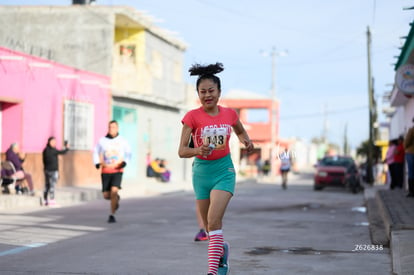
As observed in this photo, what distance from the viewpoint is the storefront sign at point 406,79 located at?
587 inches

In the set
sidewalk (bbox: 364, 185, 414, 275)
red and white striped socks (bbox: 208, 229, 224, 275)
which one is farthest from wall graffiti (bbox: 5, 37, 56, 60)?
red and white striped socks (bbox: 208, 229, 224, 275)

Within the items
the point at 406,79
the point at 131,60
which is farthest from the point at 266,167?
the point at 406,79

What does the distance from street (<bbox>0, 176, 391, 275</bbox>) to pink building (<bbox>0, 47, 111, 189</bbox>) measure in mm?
7638

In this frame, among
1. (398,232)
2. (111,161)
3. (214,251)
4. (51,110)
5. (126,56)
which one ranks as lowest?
(398,232)

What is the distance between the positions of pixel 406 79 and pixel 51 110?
13.8 m

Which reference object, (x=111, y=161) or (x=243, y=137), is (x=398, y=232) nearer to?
(x=243, y=137)

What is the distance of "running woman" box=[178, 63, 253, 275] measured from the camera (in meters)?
6.36

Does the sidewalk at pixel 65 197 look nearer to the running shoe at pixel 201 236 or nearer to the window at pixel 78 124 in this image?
the window at pixel 78 124

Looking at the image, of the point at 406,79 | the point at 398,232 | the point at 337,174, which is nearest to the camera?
the point at 398,232

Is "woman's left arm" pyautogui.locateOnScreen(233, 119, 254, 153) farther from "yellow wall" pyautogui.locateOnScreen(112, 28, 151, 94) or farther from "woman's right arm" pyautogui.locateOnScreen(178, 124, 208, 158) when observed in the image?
"yellow wall" pyautogui.locateOnScreen(112, 28, 151, 94)

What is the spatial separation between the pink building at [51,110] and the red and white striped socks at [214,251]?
16002mm

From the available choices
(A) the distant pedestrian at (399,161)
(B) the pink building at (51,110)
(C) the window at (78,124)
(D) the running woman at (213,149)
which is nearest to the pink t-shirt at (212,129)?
(D) the running woman at (213,149)

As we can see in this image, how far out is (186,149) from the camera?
20.7ft

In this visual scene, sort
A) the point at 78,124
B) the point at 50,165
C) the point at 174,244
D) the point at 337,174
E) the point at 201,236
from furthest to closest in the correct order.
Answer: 1. the point at 337,174
2. the point at 78,124
3. the point at 50,165
4. the point at 201,236
5. the point at 174,244
